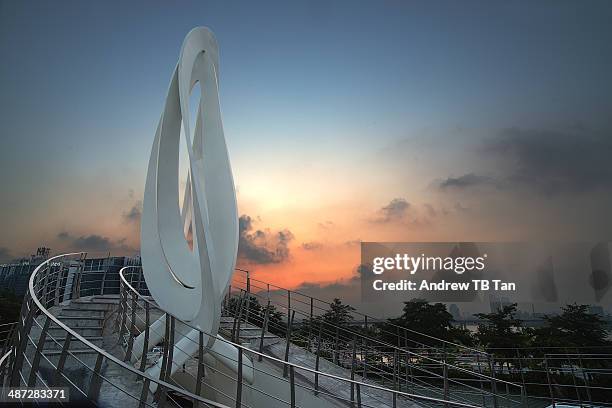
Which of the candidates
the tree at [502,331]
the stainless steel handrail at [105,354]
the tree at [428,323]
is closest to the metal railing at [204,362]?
the stainless steel handrail at [105,354]

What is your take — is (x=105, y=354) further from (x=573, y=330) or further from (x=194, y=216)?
(x=573, y=330)

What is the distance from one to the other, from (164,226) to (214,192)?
3.29 feet

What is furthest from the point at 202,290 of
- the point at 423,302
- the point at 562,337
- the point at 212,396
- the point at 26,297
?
the point at 423,302

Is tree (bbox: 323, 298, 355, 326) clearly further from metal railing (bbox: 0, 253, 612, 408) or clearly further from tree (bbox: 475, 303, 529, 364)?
tree (bbox: 475, 303, 529, 364)

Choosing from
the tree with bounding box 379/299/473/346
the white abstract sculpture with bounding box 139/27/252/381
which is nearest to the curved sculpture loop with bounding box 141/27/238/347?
the white abstract sculpture with bounding box 139/27/252/381

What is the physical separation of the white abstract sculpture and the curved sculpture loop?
0.01m

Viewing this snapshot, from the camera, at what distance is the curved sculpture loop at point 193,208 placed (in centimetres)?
567

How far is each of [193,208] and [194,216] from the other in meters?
0.18

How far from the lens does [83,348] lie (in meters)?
5.15

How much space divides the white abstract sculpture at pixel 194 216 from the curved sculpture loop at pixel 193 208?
0.01 meters

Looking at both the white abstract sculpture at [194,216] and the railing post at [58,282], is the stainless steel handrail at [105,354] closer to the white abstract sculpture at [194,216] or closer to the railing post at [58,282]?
the white abstract sculpture at [194,216]

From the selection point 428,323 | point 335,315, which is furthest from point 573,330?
point 335,315

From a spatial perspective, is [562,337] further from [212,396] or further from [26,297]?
[26,297]

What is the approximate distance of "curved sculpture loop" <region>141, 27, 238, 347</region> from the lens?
5.67 meters
